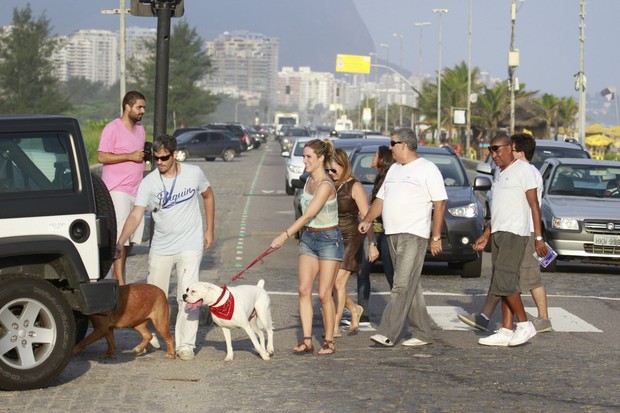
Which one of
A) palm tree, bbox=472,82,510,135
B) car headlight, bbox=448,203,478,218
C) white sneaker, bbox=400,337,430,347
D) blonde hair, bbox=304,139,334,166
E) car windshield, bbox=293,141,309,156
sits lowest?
white sneaker, bbox=400,337,430,347

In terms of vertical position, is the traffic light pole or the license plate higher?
the traffic light pole

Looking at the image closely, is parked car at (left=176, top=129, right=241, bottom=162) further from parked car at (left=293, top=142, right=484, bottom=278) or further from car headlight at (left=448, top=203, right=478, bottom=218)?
car headlight at (left=448, top=203, right=478, bottom=218)

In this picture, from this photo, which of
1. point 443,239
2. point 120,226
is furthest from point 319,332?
point 443,239

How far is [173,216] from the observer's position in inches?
406

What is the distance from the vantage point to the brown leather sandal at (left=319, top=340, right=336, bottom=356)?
34.2 ft

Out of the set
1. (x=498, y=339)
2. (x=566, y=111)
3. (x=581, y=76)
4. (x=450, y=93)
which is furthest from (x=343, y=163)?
(x=566, y=111)

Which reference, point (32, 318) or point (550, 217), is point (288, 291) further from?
point (32, 318)

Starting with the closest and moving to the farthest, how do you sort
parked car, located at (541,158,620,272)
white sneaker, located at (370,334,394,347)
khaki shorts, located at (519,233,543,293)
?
white sneaker, located at (370,334,394,347) < khaki shorts, located at (519,233,543,293) < parked car, located at (541,158,620,272)

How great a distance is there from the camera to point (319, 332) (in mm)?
11859

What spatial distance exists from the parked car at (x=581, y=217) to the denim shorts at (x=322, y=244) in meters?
7.09

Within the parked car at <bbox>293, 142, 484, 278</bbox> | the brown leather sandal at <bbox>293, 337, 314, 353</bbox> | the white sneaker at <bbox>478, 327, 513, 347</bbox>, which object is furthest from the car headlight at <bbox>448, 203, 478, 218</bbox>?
the brown leather sandal at <bbox>293, 337, 314, 353</bbox>

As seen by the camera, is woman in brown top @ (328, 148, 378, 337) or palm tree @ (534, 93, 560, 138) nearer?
woman in brown top @ (328, 148, 378, 337)

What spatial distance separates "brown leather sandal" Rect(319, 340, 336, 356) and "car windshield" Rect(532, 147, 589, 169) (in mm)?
13806

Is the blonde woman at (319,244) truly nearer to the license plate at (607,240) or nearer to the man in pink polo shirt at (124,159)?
the man in pink polo shirt at (124,159)
